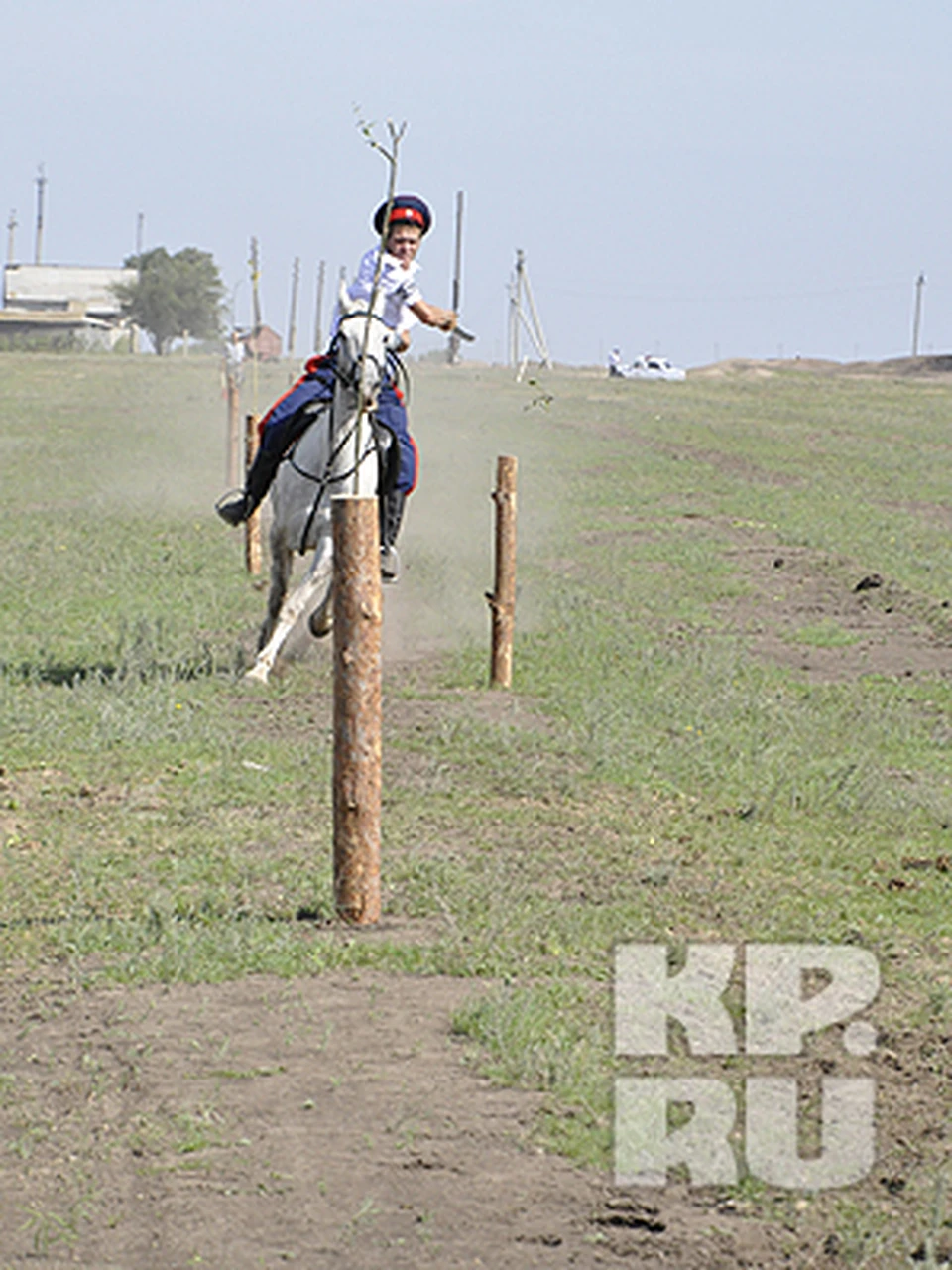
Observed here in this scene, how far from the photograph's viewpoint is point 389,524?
516 inches

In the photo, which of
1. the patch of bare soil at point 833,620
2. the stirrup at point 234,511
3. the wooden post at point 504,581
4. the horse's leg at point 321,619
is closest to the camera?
the horse's leg at point 321,619

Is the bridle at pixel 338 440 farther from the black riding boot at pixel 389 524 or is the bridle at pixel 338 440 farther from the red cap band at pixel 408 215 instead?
the red cap band at pixel 408 215

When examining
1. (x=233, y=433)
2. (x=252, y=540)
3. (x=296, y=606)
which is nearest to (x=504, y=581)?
(x=296, y=606)

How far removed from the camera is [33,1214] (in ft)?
15.7

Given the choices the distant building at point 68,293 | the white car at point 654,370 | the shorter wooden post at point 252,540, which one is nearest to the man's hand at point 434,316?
the shorter wooden post at point 252,540

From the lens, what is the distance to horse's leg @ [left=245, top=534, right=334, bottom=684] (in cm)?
1234

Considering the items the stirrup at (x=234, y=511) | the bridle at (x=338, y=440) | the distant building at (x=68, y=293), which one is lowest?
the stirrup at (x=234, y=511)

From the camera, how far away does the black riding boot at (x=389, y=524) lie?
1298cm

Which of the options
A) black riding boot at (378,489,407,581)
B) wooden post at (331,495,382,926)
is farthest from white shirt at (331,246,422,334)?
wooden post at (331,495,382,926)

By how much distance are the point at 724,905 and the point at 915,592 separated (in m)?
13.0

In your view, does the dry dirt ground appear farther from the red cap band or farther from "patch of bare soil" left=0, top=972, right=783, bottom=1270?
the red cap band

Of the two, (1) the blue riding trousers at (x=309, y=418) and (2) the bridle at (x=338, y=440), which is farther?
(1) the blue riding trousers at (x=309, y=418)

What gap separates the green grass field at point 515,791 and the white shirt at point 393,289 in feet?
8.19
